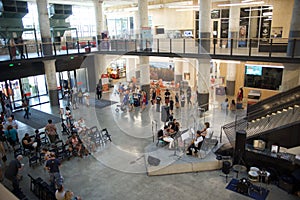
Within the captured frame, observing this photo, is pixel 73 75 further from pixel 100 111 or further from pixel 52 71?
pixel 100 111

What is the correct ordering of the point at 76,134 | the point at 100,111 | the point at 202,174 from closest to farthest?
the point at 202,174, the point at 76,134, the point at 100,111

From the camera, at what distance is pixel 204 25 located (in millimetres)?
14914

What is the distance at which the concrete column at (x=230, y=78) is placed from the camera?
19062 mm

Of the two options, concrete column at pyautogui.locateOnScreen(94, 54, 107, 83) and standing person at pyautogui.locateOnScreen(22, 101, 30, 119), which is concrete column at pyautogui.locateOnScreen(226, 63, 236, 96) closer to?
concrete column at pyautogui.locateOnScreen(94, 54, 107, 83)

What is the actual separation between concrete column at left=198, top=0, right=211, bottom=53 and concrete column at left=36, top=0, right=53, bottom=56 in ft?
33.0

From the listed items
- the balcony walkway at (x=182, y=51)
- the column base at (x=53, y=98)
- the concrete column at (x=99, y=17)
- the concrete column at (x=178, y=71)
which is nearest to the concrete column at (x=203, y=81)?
the balcony walkway at (x=182, y=51)

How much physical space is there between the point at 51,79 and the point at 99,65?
196 inches

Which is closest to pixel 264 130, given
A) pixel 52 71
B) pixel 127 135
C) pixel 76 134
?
pixel 127 135

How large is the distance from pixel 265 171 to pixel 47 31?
51.4 feet

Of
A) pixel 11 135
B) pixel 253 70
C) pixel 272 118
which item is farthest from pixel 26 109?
pixel 253 70

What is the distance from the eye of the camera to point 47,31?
1722cm

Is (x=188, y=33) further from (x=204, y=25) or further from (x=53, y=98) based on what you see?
(x=53, y=98)

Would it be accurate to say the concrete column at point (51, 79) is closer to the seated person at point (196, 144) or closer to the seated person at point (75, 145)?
the seated person at point (75, 145)

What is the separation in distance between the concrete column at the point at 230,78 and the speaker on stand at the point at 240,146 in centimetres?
1014
